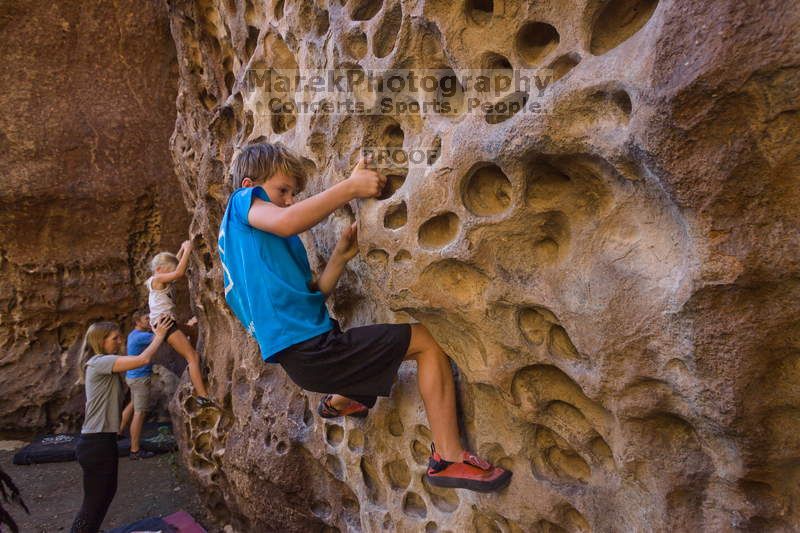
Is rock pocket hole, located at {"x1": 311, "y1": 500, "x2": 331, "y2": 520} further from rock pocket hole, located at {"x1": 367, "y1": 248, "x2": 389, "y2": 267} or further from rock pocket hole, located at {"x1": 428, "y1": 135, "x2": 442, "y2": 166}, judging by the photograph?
rock pocket hole, located at {"x1": 428, "y1": 135, "x2": 442, "y2": 166}

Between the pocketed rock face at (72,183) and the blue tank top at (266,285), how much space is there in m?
3.56

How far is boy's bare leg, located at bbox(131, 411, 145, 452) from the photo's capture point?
4449 mm

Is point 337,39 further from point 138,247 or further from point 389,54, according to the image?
point 138,247

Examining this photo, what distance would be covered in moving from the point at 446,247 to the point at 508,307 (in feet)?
0.76

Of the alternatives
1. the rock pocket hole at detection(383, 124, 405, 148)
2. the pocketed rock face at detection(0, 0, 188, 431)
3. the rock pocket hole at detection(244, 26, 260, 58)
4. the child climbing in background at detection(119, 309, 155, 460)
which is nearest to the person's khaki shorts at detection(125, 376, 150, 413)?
the child climbing in background at detection(119, 309, 155, 460)

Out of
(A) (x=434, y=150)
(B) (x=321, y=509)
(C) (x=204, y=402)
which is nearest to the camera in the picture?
(A) (x=434, y=150)

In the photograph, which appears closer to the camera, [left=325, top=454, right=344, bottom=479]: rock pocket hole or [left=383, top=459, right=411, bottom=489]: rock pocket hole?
[left=383, top=459, right=411, bottom=489]: rock pocket hole

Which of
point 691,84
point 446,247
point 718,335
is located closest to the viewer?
point 691,84

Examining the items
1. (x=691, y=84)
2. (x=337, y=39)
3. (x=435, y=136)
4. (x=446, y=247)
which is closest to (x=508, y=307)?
(x=446, y=247)

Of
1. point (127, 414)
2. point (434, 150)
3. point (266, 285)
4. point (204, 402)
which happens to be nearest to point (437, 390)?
point (266, 285)

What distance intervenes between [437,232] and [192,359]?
247 centimetres

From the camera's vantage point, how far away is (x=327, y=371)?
192 centimetres

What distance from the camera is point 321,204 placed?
1.78 meters

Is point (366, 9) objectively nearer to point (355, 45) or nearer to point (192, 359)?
point (355, 45)
